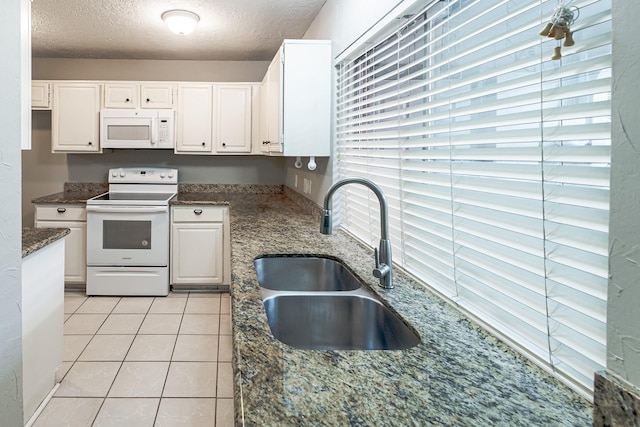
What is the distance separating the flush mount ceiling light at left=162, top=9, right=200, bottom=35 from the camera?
2.89 meters

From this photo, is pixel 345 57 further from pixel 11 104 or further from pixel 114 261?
pixel 114 261

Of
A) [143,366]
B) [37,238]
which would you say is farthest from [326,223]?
[143,366]

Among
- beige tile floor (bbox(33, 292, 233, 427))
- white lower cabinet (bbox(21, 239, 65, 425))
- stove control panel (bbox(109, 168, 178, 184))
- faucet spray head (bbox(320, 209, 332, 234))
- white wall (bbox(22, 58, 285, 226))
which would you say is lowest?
beige tile floor (bbox(33, 292, 233, 427))

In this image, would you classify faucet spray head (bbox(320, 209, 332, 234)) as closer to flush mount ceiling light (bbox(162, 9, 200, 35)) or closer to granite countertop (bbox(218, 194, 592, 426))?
granite countertop (bbox(218, 194, 592, 426))

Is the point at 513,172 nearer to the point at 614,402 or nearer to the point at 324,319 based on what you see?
the point at 614,402

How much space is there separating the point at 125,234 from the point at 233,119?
1.44 m

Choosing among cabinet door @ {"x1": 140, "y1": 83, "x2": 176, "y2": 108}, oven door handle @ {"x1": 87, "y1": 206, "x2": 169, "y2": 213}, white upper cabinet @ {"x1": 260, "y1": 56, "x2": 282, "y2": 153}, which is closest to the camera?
white upper cabinet @ {"x1": 260, "y1": 56, "x2": 282, "y2": 153}

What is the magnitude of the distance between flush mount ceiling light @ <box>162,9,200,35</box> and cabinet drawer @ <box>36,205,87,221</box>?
1.78m

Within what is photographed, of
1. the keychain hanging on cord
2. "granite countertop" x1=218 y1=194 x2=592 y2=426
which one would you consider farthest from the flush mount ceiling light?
the keychain hanging on cord

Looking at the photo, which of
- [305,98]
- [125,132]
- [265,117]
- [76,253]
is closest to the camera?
[305,98]

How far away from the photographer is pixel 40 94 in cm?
395

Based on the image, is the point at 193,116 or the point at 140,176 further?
the point at 140,176

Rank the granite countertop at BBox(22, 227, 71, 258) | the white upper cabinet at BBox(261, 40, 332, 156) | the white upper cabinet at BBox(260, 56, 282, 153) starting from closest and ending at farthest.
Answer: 1. the granite countertop at BBox(22, 227, 71, 258)
2. the white upper cabinet at BBox(261, 40, 332, 156)
3. the white upper cabinet at BBox(260, 56, 282, 153)

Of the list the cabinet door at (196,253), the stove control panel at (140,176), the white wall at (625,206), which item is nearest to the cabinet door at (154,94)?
the stove control panel at (140,176)
